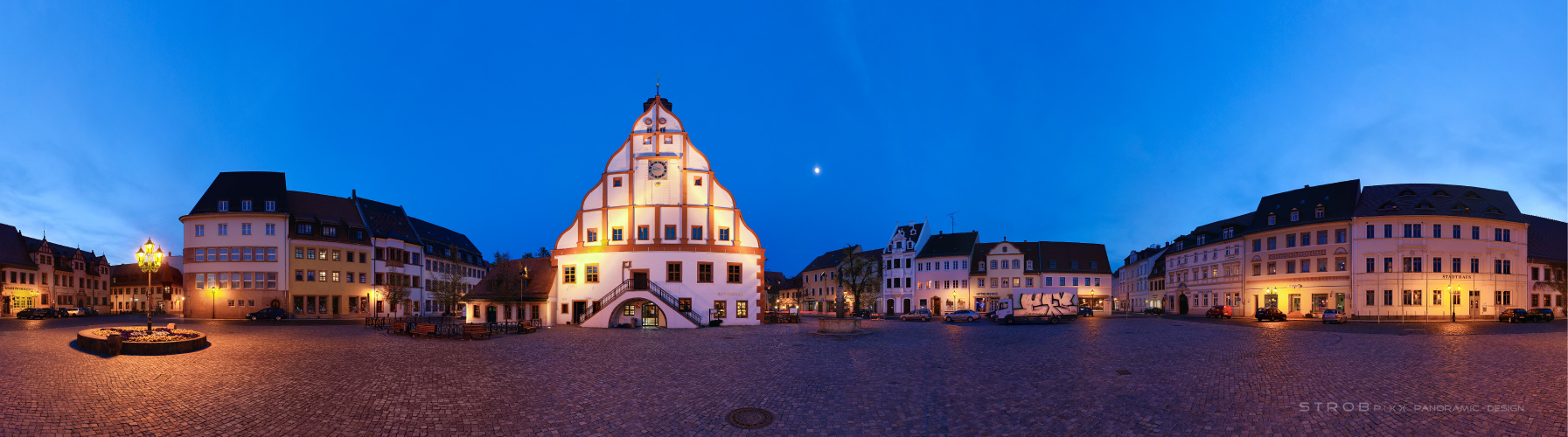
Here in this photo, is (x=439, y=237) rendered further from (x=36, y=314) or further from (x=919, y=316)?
(x=919, y=316)

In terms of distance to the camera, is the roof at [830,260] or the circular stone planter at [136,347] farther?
the roof at [830,260]

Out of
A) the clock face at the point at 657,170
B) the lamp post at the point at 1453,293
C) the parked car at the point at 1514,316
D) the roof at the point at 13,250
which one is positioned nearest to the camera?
the parked car at the point at 1514,316

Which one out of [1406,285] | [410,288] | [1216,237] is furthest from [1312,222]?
[410,288]

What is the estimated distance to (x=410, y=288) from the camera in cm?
7150

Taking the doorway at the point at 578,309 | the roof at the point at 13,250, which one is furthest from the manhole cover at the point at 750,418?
the roof at the point at 13,250

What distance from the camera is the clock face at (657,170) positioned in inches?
1826

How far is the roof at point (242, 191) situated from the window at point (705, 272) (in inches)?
1646

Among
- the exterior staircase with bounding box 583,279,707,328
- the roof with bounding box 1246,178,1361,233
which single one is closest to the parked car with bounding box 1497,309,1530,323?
the roof with bounding box 1246,178,1361,233

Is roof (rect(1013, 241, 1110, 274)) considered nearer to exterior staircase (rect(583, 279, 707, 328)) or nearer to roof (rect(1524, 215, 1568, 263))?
roof (rect(1524, 215, 1568, 263))

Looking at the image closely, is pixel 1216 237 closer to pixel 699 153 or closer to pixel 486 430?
pixel 699 153

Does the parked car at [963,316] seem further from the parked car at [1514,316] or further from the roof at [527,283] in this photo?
the parked car at [1514,316]

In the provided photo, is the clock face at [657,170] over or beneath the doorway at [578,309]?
over

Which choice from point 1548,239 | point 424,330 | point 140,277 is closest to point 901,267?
point 1548,239

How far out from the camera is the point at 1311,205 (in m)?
59.0
